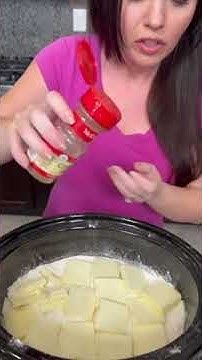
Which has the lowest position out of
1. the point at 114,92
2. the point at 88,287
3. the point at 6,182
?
the point at 6,182

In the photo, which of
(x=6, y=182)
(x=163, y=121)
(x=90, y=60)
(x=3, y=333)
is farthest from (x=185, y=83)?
(x=6, y=182)

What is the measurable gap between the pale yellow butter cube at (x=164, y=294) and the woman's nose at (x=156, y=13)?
0.37 m

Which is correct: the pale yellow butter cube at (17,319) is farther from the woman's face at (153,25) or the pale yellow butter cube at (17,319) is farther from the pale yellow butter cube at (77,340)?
the woman's face at (153,25)

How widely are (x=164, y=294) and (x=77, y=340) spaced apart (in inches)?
6.1

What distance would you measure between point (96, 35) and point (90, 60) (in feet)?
0.87

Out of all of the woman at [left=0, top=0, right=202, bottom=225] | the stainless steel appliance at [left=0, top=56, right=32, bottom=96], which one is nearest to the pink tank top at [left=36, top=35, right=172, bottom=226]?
the woman at [left=0, top=0, right=202, bottom=225]

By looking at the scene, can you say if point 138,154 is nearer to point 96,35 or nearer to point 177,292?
point 96,35

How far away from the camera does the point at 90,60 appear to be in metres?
0.76

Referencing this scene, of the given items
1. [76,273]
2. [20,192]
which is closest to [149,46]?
[76,273]

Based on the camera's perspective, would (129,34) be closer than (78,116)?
No

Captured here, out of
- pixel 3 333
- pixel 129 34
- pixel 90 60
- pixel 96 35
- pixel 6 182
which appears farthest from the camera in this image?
pixel 6 182

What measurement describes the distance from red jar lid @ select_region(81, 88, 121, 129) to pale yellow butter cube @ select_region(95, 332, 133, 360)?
0.88 feet

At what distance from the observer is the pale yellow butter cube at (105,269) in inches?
32.9

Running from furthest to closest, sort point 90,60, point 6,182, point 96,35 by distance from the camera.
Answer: point 6,182, point 96,35, point 90,60
